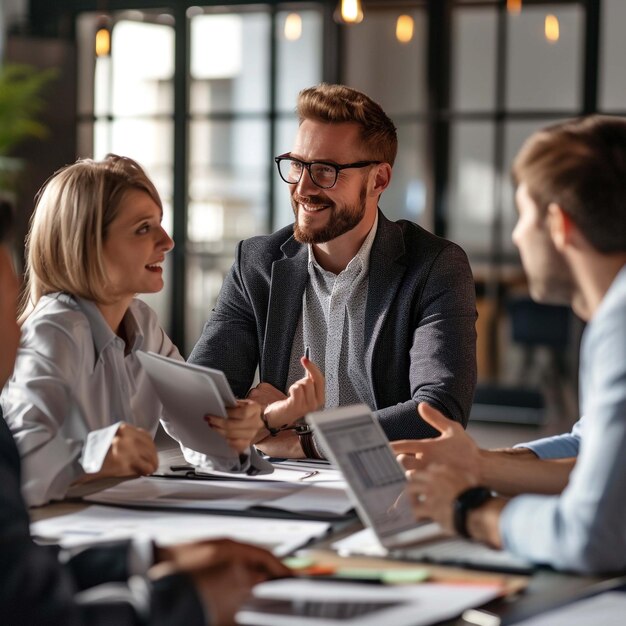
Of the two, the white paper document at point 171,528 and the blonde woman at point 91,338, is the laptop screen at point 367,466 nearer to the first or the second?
the white paper document at point 171,528

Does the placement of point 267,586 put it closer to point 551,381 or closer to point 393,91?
point 551,381

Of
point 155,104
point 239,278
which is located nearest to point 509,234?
point 155,104

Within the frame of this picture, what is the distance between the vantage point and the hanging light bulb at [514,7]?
7219 millimetres

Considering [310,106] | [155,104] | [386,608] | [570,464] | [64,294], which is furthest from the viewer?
[155,104]

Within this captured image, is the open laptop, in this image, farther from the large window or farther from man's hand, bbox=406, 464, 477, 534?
the large window

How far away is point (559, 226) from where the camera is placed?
165 centimetres

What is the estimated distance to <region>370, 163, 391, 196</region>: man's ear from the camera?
3.07 meters

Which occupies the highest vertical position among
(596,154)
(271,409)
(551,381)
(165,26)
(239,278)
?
(165,26)

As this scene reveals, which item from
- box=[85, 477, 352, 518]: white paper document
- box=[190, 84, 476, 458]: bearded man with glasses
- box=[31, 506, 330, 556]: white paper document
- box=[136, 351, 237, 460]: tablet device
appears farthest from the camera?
box=[190, 84, 476, 458]: bearded man with glasses

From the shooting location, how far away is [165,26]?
8.19 metres

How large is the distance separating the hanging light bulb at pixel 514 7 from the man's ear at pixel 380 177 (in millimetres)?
4485

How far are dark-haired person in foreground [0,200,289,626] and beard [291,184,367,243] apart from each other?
1.53m

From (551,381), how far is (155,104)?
135 inches

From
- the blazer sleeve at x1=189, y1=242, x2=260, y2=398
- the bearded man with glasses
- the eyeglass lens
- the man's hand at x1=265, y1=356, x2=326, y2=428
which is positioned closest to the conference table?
the man's hand at x1=265, y1=356, x2=326, y2=428
